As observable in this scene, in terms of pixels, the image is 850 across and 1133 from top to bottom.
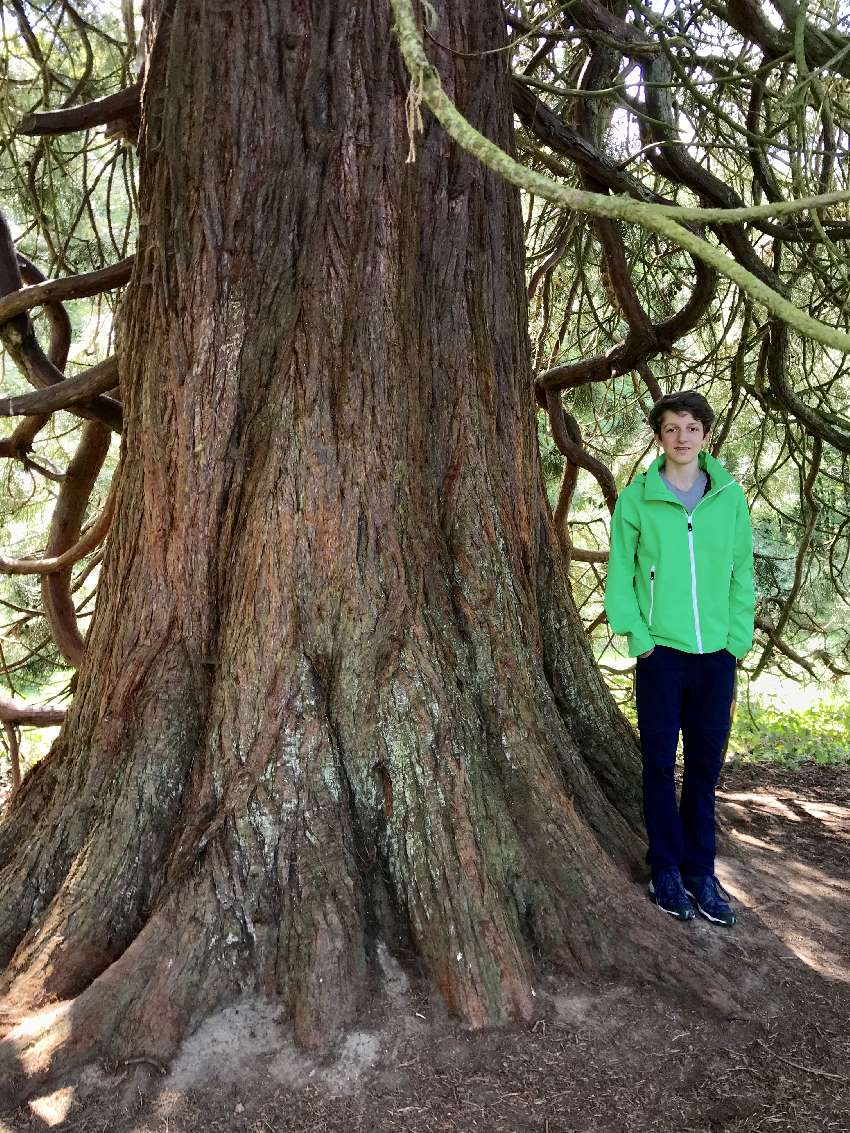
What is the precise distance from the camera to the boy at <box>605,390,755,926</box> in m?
2.69

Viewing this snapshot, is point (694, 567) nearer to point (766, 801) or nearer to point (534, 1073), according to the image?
point (534, 1073)

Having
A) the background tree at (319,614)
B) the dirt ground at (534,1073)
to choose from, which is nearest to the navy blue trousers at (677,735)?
the background tree at (319,614)

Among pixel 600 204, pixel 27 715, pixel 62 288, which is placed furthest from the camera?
pixel 27 715

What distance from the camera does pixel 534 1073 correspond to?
6.84 ft

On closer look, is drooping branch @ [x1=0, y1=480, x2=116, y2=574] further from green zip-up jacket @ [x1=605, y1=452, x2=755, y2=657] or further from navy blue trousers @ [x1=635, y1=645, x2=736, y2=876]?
navy blue trousers @ [x1=635, y1=645, x2=736, y2=876]

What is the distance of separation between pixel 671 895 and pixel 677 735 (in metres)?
0.44

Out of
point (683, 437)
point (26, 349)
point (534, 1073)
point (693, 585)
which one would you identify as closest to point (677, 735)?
point (693, 585)

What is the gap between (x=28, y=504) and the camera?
5488 mm

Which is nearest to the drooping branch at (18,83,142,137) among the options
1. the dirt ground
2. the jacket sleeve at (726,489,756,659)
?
the jacket sleeve at (726,489,756,659)

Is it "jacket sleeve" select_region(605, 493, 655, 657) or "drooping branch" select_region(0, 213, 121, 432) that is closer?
"jacket sleeve" select_region(605, 493, 655, 657)

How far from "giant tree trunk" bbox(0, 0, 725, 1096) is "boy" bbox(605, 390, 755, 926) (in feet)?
0.63

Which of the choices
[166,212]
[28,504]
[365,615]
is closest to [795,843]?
[365,615]

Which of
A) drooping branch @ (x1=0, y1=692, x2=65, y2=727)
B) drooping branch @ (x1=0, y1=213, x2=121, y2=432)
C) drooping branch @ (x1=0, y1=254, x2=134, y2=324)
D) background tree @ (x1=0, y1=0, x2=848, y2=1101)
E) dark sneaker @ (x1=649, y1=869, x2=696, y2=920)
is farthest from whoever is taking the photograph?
drooping branch @ (x1=0, y1=692, x2=65, y2=727)

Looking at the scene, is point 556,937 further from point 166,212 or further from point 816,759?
point 816,759
